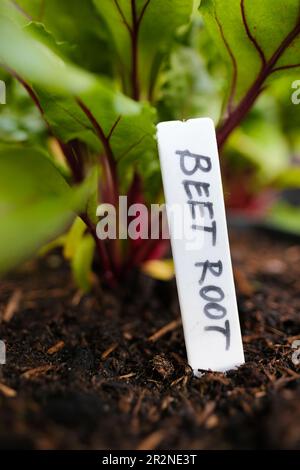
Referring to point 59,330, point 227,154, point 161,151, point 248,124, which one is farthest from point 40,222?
point 227,154

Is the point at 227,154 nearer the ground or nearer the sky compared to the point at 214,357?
nearer the sky

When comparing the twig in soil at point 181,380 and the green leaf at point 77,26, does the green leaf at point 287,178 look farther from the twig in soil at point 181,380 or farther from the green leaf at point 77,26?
the twig in soil at point 181,380

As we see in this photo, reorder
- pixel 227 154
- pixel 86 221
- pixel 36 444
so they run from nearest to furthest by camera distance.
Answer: pixel 36 444, pixel 86 221, pixel 227 154

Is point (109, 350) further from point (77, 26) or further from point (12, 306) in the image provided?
point (77, 26)

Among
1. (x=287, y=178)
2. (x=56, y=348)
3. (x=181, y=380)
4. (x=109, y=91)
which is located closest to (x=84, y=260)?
(x=56, y=348)

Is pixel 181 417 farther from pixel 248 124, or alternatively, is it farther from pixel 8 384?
pixel 248 124

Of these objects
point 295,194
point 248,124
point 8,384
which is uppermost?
point 295,194
